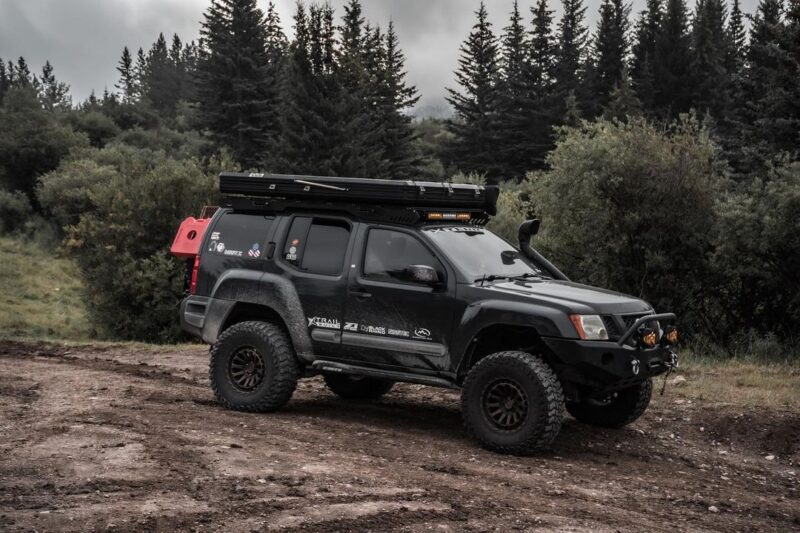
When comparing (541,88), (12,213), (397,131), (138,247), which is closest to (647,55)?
(541,88)

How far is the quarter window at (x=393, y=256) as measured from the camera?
805 centimetres

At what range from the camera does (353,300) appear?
26.9 feet

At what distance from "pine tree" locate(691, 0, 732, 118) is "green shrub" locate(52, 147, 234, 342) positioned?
49502 mm

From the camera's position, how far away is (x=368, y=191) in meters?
8.31

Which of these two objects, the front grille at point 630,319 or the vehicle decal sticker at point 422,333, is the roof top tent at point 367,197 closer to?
the vehicle decal sticker at point 422,333

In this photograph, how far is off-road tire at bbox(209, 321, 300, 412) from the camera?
8.47 m

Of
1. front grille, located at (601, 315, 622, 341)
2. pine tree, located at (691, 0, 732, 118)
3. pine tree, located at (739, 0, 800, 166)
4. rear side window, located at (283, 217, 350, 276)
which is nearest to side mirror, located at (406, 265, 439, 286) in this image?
rear side window, located at (283, 217, 350, 276)

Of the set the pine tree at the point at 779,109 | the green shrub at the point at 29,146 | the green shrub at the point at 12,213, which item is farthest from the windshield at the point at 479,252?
the green shrub at the point at 29,146

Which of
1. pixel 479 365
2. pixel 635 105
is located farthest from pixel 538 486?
pixel 635 105

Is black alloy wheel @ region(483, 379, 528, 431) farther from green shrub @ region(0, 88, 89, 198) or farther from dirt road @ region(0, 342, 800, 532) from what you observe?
green shrub @ region(0, 88, 89, 198)

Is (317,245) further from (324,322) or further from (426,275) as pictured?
(426,275)

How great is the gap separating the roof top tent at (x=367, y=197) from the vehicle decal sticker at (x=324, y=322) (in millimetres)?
1063

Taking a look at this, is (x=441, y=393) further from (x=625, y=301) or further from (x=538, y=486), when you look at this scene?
(x=538, y=486)

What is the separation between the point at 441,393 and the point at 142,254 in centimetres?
1428
